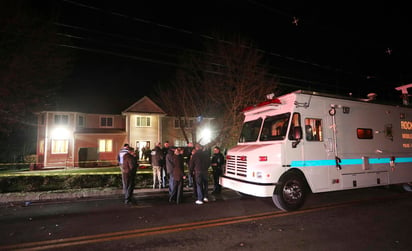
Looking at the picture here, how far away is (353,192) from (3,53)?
1485cm

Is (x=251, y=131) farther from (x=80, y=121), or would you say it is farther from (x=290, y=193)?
(x=80, y=121)

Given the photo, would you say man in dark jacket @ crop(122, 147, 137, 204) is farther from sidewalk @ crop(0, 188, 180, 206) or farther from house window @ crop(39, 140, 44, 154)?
house window @ crop(39, 140, 44, 154)

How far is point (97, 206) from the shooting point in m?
7.01

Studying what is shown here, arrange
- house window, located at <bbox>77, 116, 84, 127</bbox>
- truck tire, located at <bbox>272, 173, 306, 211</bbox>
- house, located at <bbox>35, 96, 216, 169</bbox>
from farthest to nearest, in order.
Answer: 1. house window, located at <bbox>77, 116, 84, 127</bbox>
2. house, located at <bbox>35, 96, 216, 169</bbox>
3. truck tire, located at <bbox>272, 173, 306, 211</bbox>

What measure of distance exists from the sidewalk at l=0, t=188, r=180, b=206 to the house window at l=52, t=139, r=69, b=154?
15.7 meters

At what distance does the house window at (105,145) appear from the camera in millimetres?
23330

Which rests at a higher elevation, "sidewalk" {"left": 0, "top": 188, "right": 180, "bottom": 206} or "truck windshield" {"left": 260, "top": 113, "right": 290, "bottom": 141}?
"truck windshield" {"left": 260, "top": 113, "right": 290, "bottom": 141}

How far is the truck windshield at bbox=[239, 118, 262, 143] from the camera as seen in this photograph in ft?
23.9

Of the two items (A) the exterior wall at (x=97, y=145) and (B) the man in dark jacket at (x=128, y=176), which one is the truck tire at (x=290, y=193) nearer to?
(B) the man in dark jacket at (x=128, y=176)

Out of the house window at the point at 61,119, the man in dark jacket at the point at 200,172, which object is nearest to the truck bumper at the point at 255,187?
the man in dark jacket at the point at 200,172

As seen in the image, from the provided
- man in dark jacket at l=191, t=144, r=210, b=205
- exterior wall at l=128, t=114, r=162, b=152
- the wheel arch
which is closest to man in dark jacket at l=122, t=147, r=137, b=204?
man in dark jacket at l=191, t=144, r=210, b=205

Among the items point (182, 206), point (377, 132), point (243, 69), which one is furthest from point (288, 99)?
point (243, 69)

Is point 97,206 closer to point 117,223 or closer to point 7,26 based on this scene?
point 117,223

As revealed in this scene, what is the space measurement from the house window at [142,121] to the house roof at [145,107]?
78 cm
